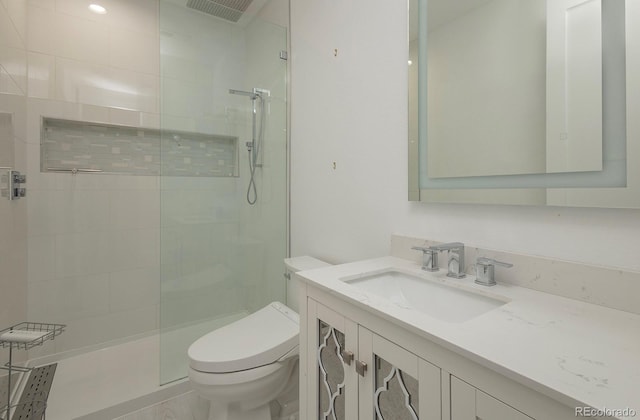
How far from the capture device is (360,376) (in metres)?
0.73

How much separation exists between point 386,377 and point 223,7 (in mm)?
2377

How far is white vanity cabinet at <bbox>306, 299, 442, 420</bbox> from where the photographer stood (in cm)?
60

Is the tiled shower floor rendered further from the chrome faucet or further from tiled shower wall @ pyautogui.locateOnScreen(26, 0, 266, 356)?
the chrome faucet

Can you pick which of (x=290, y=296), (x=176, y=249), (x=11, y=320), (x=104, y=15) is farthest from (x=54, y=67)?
(x=290, y=296)

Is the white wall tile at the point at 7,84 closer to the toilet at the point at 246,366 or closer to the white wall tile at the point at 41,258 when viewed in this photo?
the white wall tile at the point at 41,258

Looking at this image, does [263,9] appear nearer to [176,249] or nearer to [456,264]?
[176,249]

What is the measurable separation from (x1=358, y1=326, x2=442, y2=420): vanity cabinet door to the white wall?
0.51m

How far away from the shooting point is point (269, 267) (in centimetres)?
205

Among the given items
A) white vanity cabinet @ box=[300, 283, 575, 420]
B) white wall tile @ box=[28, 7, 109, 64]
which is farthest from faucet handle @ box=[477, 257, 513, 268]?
white wall tile @ box=[28, 7, 109, 64]

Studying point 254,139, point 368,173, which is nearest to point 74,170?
point 254,139

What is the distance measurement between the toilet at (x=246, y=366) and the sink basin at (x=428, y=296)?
555 millimetres

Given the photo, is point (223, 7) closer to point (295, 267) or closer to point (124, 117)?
point (124, 117)

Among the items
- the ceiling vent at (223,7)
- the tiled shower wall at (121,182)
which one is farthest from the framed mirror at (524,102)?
the ceiling vent at (223,7)

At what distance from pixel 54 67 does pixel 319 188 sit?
6.05 feet
